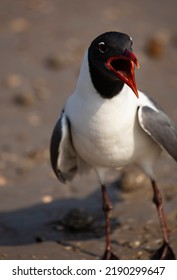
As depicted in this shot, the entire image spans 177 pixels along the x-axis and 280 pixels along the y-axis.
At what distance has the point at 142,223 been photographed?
274 inches

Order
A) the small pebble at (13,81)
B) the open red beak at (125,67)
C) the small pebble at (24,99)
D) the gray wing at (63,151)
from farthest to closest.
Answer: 1. the small pebble at (13,81)
2. the small pebble at (24,99)
3. the gray wing at (63,151)
4. the open red beak at (125,67)

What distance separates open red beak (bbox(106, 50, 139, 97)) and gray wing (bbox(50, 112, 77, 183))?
75 centimetres

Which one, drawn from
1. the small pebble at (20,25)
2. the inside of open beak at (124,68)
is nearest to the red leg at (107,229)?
the inside of open beak at (124,68)

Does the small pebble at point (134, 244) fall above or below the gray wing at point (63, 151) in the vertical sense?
below

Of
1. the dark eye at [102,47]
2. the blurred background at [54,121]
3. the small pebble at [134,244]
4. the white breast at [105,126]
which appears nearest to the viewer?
the dark eye at [102,47]

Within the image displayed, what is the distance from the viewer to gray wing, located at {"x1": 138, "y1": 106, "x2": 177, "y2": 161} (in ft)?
19.9

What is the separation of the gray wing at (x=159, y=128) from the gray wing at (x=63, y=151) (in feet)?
2.05

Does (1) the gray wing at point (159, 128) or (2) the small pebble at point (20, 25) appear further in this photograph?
(2) the small pebble at point (20, 25)

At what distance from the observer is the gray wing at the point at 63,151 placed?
619 cm

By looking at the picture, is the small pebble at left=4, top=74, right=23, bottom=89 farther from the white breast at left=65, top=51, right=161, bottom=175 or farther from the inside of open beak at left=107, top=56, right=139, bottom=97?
the inside of open beak at left=107, top=56, right=139, bottom=97

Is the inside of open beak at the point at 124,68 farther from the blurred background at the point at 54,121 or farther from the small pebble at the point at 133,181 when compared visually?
the small pebble at the point at 133,181

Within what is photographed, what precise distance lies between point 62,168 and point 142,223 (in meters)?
0.92

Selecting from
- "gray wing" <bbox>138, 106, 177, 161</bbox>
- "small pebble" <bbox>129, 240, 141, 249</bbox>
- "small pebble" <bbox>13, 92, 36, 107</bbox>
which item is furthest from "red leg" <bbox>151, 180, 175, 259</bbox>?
"small pebble" <bbox>13, 92, 36, 107</bbox>

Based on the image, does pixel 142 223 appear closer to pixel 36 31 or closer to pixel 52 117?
pixel 52 117
